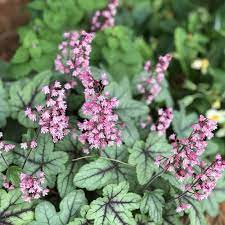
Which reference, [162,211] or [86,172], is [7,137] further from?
[162,211]

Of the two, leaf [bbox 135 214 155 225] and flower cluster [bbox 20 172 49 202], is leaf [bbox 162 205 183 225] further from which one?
flower cluster [bbox 20 172 49 202]

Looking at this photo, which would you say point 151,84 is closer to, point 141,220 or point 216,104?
point 216,104

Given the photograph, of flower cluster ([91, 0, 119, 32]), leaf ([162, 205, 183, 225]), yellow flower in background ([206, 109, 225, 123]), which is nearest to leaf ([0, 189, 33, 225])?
leaf ([162, 205, 183, 225])

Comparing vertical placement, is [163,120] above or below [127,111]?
below

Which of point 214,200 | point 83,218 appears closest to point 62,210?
point 83,218

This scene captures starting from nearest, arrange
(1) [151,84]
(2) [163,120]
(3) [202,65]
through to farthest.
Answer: (2) [163,120] → (1) [151,84] → (3) [202,65]
